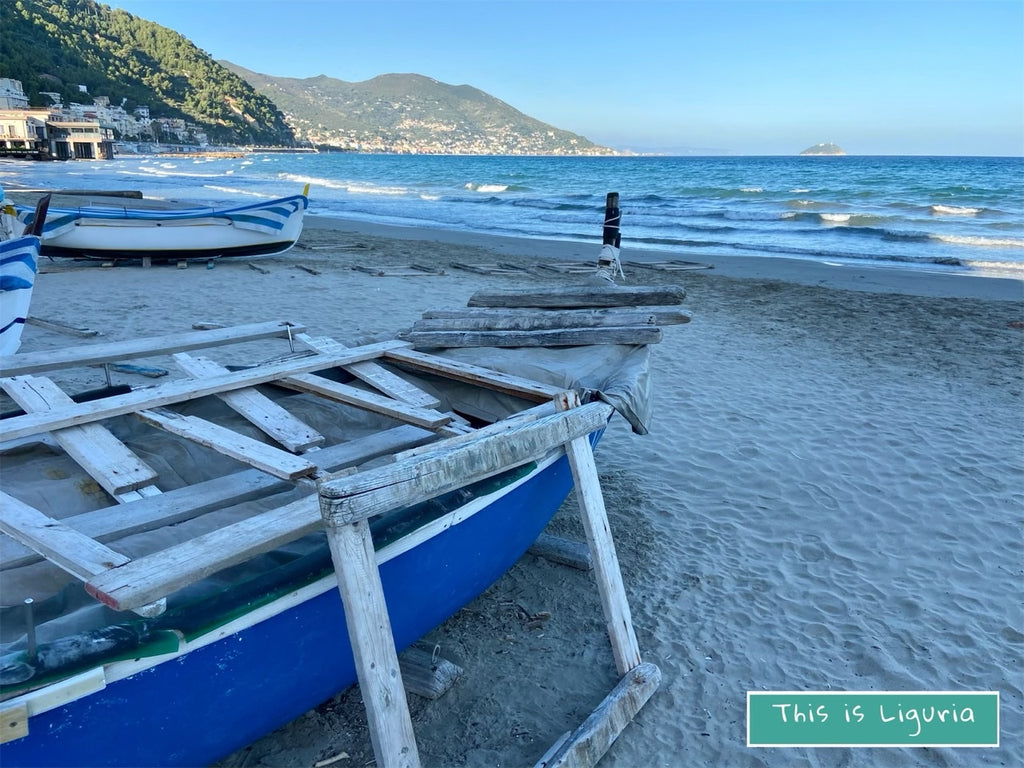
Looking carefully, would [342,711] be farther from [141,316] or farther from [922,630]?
[141,316]

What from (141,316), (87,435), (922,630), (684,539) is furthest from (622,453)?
(141,316)

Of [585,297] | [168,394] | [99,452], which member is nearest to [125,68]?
[585,297]

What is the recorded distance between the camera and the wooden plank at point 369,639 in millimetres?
2104

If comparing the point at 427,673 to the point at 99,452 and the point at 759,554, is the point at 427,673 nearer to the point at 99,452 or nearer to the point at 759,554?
the point at 99,452

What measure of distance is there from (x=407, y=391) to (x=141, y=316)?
668 cm

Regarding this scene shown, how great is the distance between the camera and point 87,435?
311 centimetres

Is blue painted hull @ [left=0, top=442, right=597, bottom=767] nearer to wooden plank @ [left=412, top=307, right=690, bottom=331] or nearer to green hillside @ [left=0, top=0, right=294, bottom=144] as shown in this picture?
wooden plank @ [left=412, top=307, right=690, bottom=331]

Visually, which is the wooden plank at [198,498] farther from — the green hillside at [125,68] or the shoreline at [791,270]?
the green hillside at [125,68]

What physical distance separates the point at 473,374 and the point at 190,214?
10.8 m

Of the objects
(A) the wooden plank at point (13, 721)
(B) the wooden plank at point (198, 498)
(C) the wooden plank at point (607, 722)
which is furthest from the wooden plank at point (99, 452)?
(C) the wooden plank at point (607, 722)

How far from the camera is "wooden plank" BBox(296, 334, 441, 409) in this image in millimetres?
3818

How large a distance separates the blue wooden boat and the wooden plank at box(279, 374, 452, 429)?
0.01m

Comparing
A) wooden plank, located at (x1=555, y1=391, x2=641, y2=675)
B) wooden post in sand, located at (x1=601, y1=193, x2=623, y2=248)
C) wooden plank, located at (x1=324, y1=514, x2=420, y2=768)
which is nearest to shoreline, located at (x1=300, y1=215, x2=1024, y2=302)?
wooden post in sand, located at (x1=601, y1=193, x2=623, y2=248)

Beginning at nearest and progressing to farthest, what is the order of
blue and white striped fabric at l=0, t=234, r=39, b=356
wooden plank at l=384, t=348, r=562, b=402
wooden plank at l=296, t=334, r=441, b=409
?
wooden plank at l=384, t=348, r=562, b=402
wooden plank at l=296, t=334, r=441, b=409
blue and white striped fabric at l=0, t=234, r=39, b=356
